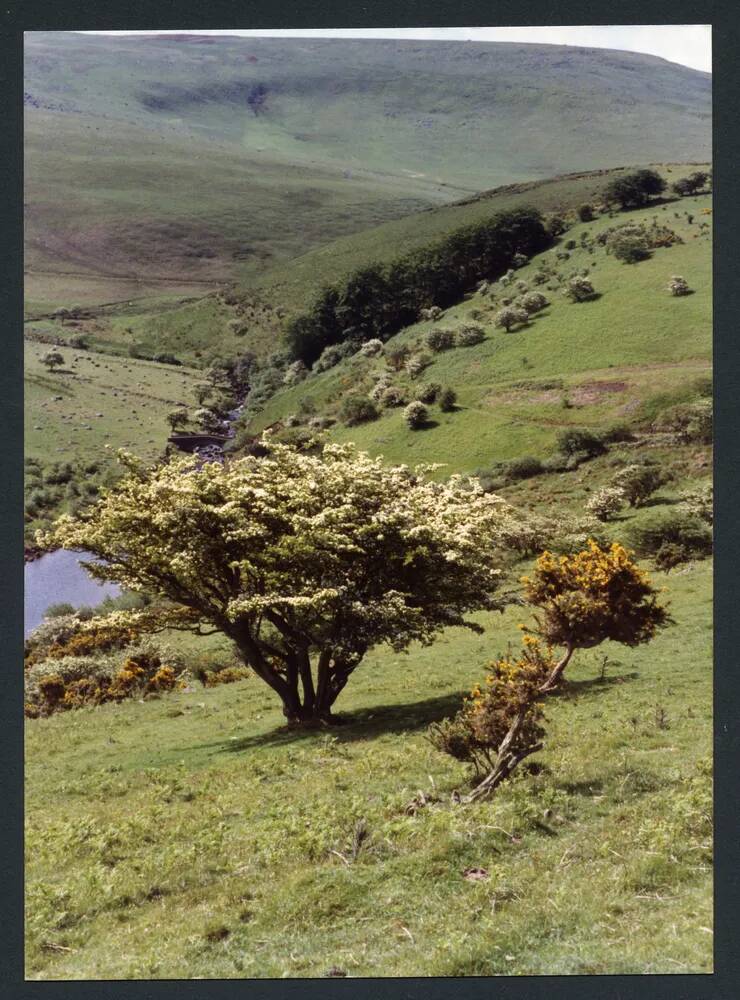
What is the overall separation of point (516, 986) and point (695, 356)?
20.8 ft

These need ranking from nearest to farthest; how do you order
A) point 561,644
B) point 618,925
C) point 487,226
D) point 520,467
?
point 618,925, point 561,644, point 520,467, point 487,226

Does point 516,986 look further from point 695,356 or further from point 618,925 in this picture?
point 695,356

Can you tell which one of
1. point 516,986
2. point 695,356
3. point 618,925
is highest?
point 695,356

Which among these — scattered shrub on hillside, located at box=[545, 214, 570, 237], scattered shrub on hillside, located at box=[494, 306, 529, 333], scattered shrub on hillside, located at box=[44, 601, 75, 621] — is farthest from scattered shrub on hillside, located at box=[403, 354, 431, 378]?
scattered shrub on hillside, located at box=[44, 601, 75, 621]

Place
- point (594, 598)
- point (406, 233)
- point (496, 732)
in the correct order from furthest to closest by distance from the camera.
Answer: point (406, 233), point (594, 598), point (496, 732)

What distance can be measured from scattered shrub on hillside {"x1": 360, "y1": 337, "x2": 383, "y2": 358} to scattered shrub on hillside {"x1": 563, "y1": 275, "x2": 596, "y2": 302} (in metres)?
2.29

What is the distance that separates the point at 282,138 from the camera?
1138 cm

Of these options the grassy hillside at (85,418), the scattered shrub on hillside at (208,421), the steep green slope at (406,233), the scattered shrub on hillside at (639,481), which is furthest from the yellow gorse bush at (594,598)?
the grassy hillside at (85,418)

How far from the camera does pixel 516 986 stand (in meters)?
7.80

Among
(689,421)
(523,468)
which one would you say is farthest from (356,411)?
(689,421)

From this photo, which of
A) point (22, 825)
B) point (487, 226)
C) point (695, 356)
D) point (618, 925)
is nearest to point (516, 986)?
point (618, 925)

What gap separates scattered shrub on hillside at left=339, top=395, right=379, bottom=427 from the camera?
413 inches

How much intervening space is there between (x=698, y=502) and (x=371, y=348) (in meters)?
4.08

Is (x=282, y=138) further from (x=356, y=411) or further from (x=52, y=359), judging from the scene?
(x=52, y=359)
